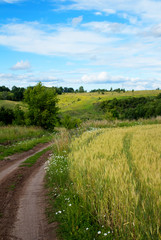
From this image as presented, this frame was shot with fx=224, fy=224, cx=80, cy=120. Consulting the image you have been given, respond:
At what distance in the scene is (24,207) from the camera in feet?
23.7

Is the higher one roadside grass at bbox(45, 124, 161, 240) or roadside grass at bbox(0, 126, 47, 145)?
roadside grass at bbox(45, 124, 161, 240)

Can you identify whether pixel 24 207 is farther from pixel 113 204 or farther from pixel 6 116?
pixel 6 116

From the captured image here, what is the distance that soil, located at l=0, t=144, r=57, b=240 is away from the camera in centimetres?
569

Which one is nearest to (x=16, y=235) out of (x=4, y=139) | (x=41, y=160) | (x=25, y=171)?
(x=25, y=171)

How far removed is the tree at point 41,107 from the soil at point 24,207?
27.1 m

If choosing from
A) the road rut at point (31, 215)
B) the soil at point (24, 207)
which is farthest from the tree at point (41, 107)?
the road rut at point (31, 215)

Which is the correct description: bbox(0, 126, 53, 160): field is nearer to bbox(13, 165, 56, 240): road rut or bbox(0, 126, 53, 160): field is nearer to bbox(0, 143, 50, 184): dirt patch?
bbox(0, 143, 50, 184): dirt patch

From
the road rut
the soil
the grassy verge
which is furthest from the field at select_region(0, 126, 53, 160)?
the grassy verge

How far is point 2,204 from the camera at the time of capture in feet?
25.0

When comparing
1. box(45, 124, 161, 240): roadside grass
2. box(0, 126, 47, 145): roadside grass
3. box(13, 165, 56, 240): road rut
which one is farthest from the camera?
box(0, 126, 47, 145): roadside grass

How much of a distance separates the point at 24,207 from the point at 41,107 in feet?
109

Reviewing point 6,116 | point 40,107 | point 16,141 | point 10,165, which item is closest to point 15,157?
point 10,165

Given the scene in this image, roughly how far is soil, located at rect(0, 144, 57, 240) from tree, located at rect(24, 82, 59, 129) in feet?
89.0

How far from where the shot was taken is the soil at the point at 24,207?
224 inches
